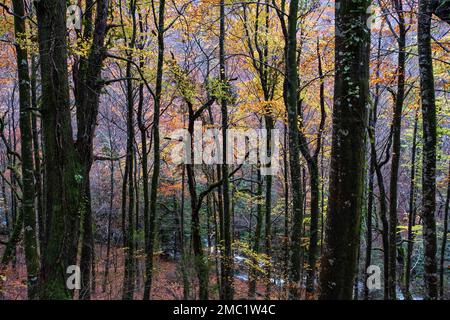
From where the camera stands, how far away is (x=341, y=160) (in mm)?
3639

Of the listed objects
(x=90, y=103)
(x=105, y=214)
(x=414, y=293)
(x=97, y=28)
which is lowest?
(x=414, y=293)

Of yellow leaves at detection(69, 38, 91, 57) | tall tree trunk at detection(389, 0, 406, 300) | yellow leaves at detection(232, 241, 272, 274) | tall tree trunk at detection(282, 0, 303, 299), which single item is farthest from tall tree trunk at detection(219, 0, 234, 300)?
tall tree trunk at detection(389, 0, 406, 300)

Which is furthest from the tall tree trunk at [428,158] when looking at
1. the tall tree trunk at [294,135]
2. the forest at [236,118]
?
the tall tree trunk at [294,135]

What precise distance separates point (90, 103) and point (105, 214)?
19.7 m

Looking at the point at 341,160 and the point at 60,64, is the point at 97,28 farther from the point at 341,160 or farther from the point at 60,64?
the point at 341,160

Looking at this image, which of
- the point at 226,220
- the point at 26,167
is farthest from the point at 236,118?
the point at 26,167

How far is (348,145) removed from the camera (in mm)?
3609

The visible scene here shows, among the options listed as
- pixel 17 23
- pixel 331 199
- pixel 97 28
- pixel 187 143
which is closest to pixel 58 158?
pixel 97 28

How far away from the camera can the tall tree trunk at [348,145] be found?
357cm

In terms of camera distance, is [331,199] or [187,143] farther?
[187,143]

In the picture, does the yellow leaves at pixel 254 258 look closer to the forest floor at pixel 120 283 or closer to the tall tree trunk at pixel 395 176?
the forest floor at pixel 120 283

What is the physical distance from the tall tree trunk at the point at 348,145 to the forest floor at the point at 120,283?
18.1ft

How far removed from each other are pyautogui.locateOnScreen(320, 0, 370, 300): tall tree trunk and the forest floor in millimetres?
5510

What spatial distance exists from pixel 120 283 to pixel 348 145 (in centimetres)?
1412
